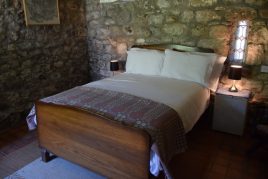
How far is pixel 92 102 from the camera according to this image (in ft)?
7.14

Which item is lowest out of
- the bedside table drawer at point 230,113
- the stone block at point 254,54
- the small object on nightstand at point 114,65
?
the bedside table drawer at point 230,113

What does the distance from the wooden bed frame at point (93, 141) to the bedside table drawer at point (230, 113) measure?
159 cm

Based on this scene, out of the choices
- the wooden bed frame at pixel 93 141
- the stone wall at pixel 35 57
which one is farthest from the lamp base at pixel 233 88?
the stone wall at pixel 35 57

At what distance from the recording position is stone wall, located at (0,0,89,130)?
3078 mm

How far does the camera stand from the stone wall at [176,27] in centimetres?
291

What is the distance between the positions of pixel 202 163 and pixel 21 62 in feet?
9.01

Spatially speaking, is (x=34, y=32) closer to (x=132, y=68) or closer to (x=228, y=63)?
(x=132, y=68)

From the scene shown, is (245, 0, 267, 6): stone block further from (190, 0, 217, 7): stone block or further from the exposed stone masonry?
(190, 0, 217, 7): stone block

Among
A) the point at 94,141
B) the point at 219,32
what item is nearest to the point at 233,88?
the point at 219,32

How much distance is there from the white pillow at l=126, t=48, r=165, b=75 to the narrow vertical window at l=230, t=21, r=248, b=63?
3.13 ft

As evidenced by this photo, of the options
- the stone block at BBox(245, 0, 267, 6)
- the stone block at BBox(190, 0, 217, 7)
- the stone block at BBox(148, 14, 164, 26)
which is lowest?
the stone block at BBox(148, 14, 164, 26)

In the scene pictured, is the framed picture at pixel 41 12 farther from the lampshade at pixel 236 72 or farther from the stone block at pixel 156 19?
the lampshade at pixel 236 72

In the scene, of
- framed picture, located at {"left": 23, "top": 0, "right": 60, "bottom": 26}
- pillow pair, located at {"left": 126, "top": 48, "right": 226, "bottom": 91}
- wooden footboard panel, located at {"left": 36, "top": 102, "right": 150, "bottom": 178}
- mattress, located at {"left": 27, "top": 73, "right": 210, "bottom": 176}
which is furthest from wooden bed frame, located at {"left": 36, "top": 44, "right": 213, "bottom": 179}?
framed picture, located at {"left": 23, "top": 0, "right": 60, "bottom": 26}

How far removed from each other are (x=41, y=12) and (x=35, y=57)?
26.5 inches
